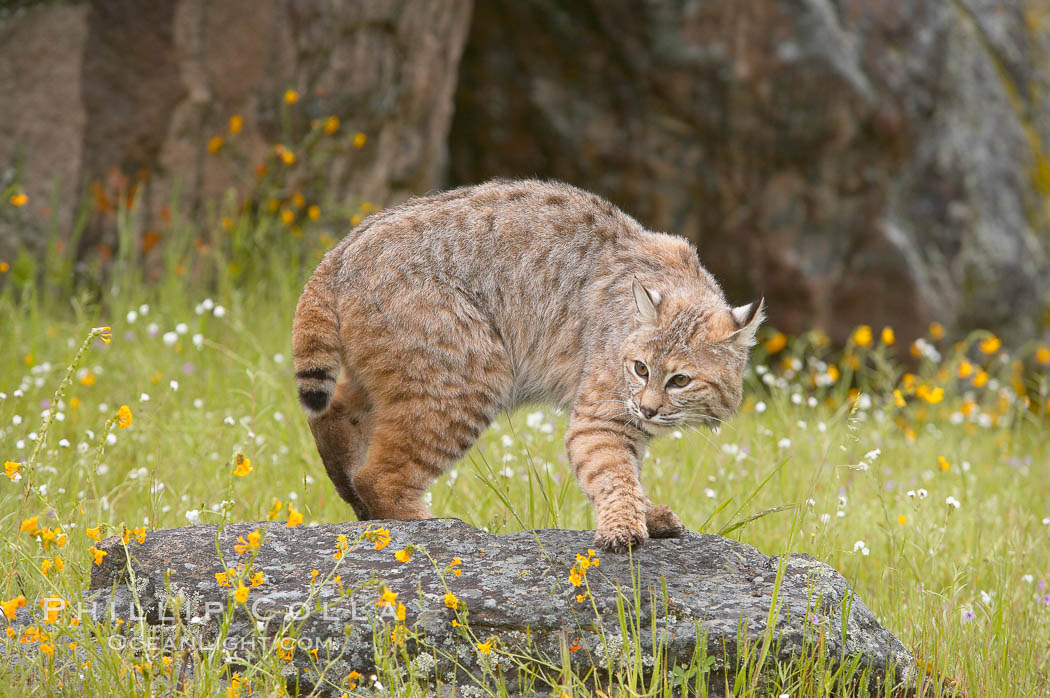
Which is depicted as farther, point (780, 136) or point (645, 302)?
point (780, 136)

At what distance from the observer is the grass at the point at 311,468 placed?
317cm

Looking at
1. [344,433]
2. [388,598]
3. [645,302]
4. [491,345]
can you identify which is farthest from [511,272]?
[388,598]

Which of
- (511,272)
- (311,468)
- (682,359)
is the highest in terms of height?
(511,272)

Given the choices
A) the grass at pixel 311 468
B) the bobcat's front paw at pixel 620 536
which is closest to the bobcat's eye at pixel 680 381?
the grass at pixel 311 468

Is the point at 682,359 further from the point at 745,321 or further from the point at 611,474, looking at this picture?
the point at 611,474

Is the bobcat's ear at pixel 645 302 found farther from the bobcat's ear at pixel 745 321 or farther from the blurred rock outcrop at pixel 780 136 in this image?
the blurred rock outcrop at pixel 780 136

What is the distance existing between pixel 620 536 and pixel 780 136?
5.25 m

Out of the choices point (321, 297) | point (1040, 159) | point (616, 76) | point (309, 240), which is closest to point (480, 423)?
point (321, 297)

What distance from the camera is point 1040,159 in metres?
8.96

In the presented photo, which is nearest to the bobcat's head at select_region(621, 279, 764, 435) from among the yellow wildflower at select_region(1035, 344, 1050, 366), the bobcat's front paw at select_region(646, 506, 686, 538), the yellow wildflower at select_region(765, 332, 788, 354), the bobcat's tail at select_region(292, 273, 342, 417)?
the bobcat's front paw at select_region(646, 506, 686, 538)

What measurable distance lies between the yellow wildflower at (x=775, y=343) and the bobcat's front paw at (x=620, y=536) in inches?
173

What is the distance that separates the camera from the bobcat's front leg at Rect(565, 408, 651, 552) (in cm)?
349

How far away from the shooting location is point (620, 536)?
346cm

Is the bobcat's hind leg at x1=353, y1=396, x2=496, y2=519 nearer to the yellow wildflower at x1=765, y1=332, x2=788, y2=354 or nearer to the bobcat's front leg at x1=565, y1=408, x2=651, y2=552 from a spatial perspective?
the bobcat's front leg at x1=565, y1=408, x2=651, y2=552
